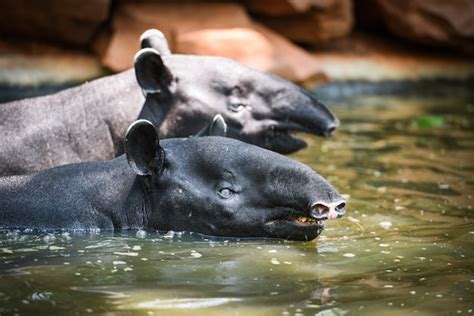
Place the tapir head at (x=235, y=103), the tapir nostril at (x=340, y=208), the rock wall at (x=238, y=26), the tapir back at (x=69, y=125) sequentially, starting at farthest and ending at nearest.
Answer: the rock wall at (x=238, y=26) → the tapir head at (x=235, y=103) → the tapir back at (x=69, y=125) → the tapir nostril at (x=340, y=208)

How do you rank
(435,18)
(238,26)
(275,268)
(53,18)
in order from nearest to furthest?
1. (275,268)
2. (53,18)
3. (238,26)
4. (435,18)

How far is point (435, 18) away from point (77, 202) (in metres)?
14.0

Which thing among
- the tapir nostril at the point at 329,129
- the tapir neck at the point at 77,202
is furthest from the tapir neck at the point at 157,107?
the tapir neck at the point at 77,202

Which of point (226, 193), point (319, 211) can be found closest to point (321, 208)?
point (319, 211)

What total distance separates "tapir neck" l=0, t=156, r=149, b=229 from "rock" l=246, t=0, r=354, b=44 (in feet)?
37.9

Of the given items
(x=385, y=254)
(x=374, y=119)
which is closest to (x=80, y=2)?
(x=374, y=119)

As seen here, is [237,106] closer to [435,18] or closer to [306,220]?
[306,220]

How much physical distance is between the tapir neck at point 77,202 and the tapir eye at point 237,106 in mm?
2085

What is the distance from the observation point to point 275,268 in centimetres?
709

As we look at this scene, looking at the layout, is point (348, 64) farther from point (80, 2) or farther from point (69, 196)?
point (69, 196)

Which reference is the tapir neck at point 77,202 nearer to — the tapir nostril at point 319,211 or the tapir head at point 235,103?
the tapir nostril at point 319,211

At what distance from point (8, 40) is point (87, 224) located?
10.1 m

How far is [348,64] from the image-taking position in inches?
794

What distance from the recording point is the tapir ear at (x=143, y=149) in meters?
7.71
